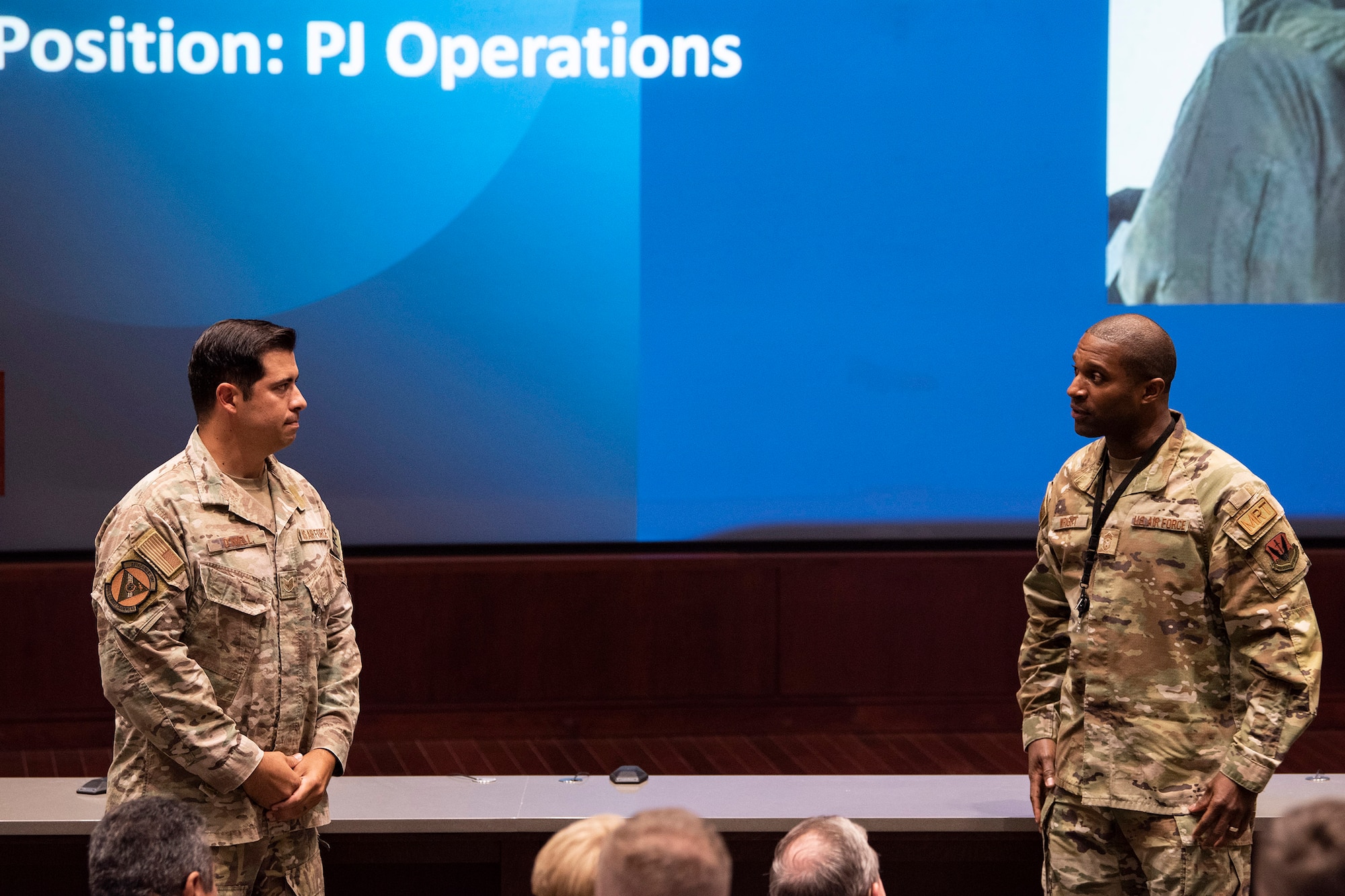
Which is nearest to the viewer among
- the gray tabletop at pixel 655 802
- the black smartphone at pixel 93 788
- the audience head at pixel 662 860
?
the audience head at pixel 662 860

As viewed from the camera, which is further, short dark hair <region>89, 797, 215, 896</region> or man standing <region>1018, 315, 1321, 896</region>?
man standing <region>1018, 315, 1321, 896</region>

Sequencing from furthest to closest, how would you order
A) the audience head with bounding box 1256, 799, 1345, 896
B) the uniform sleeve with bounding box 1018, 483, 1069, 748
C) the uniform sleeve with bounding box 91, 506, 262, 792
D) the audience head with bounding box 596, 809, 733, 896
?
the uniform sleeve with bounding box 1018, 483, 1069, 748 → the uniform sleeve with bounding box 91, 506, 262, 792 → the audience head with bounding box 596, 809, 733, 896 → the audience head with bounding box 1256, 799, 1345, 896

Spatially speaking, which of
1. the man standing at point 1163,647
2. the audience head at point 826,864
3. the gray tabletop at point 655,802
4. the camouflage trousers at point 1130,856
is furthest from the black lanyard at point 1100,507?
the audience head at point 826,864

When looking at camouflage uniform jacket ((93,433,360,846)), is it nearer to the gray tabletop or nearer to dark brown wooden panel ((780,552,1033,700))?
the gray tabletop

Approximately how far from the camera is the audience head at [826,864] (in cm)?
159

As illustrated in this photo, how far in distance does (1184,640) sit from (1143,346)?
19.8 inches

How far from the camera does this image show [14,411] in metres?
4.25

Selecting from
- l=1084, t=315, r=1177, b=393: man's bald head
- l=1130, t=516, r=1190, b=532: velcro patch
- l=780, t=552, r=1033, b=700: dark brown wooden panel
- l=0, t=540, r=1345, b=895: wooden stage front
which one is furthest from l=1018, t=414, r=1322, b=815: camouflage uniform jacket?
l=780, t=552, r=1033, b=700: dark brown wooden panel

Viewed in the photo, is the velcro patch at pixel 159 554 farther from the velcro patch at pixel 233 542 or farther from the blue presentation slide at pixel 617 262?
the blue presentation slide at pixel 617 262

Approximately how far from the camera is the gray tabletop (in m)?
2.80

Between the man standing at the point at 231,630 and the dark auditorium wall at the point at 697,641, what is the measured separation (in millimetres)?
2084

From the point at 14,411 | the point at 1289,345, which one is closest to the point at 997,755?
the point at 1289,345

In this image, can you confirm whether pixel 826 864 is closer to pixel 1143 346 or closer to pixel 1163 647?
pixel 1163 647

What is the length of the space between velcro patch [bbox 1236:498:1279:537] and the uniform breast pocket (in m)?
1.60
